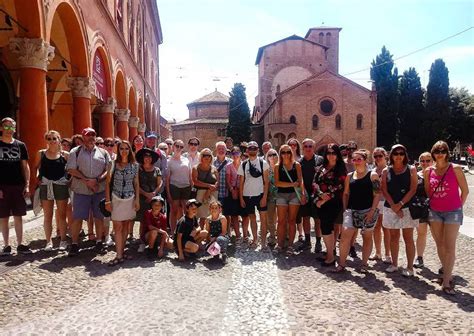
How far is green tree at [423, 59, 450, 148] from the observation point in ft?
149

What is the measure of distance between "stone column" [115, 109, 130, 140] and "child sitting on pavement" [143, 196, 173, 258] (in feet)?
46.7

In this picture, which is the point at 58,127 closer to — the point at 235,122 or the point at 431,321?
the point at 431,321

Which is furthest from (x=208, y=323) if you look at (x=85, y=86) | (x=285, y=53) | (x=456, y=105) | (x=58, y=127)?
(x=456, y=105)

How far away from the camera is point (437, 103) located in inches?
1812

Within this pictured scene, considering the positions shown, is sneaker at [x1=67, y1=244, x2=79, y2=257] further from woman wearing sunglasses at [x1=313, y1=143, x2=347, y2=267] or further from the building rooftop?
the building rooftop

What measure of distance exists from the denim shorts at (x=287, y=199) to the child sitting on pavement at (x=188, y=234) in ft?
4.75

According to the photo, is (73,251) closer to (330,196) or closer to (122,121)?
(330,196)

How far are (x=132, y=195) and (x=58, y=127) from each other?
1545 cm

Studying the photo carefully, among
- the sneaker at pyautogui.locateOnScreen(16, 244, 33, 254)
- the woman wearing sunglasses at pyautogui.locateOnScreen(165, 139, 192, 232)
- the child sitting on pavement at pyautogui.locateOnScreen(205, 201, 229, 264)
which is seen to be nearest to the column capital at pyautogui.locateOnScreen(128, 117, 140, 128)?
the woman wearing sunglasses at pyautogui.locateOnScreen(165, 139, 192, 232)

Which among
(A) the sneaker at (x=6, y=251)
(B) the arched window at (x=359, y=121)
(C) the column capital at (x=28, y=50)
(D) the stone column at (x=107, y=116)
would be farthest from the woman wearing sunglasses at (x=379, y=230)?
(B) the arched window at (x=359, y=121)

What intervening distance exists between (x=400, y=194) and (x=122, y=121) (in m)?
16.8

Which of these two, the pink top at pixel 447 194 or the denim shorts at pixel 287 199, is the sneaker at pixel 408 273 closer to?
the pink top at pixel 447 194

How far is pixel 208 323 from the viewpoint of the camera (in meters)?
3.58

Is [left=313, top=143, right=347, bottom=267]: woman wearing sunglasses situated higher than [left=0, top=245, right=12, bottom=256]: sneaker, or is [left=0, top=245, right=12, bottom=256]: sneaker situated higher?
[left=313, top=143, right=347, bottom=267]: woman wearing sunglasses
